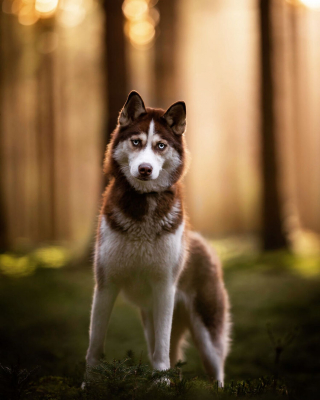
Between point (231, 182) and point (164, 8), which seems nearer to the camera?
point (164, 8)

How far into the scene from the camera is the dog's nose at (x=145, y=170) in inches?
102

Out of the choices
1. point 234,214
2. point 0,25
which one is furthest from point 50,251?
point 234,214

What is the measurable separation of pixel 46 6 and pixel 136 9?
2.91 meters

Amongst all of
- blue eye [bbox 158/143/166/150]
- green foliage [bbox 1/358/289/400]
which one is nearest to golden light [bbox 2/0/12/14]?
blue eye [bbox 158/143/166/150]

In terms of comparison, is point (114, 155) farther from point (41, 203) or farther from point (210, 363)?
point (41, 203)

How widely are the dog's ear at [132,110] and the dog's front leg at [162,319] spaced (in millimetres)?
1270

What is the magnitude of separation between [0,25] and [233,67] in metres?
11.6

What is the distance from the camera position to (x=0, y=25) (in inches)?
483

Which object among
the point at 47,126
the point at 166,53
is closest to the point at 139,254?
the point at 166,53

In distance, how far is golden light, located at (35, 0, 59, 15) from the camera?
12069mm

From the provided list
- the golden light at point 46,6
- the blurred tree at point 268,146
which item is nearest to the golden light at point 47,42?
the golden light at point 46,6

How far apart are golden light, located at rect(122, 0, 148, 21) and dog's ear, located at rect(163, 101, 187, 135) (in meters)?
10.1

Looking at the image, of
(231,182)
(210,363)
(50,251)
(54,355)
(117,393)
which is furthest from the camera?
(231,182)

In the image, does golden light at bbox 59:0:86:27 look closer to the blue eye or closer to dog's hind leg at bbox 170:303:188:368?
the blue eye
